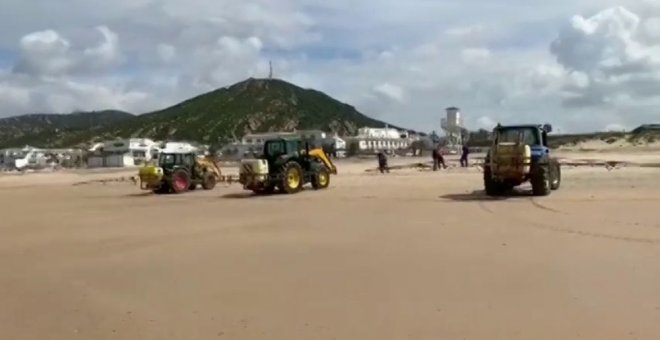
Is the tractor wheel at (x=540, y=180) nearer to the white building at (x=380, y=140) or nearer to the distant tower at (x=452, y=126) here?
the distant tower at (x=452, y=126)

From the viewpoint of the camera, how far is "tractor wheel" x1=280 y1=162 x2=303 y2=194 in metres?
23.4

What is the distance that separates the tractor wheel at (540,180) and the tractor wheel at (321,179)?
27.1ft

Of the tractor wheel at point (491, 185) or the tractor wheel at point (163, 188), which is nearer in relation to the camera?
the tractor wheel at point (491, 185)

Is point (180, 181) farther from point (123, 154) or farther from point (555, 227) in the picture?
point (123, 154)

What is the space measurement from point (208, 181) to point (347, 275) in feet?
69.1

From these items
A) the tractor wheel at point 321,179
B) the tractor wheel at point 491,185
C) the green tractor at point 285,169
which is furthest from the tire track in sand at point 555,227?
the tractor wheel at point 321,179

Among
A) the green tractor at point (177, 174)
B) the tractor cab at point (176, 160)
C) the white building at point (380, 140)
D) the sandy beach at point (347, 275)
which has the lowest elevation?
the sandy beach at point (347, 275)

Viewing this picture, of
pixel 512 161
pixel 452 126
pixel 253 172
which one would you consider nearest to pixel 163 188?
pixel 253 172

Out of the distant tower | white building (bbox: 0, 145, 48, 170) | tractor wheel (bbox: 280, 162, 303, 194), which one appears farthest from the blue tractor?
white building (bbox: 0, 145, 48, 170)

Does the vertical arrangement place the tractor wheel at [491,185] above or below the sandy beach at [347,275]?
above

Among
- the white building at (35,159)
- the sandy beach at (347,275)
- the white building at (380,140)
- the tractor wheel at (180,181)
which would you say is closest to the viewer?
the sandy beach at (347,275)

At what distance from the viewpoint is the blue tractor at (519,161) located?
1880 cm

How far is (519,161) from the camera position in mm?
18812

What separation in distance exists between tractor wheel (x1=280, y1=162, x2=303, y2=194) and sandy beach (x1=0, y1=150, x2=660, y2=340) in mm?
7138
